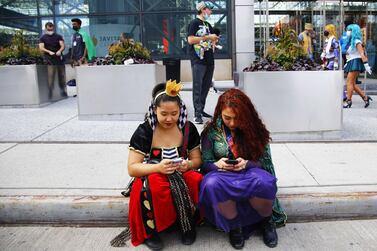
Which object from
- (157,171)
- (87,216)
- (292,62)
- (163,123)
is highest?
(292,62)

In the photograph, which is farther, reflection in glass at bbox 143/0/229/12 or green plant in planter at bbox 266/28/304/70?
reflection in glass at bbox 143/0/229/12

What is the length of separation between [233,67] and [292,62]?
7510 millimetres

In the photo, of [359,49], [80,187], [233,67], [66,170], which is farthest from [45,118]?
[233,67]

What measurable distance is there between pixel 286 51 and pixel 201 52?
51.8 inches

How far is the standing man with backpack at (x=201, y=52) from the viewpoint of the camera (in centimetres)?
636

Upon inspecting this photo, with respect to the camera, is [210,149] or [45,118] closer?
[210,149]

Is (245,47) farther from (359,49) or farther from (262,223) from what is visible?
(262,223)

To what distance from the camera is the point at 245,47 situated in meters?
12.9

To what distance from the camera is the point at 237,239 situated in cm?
313

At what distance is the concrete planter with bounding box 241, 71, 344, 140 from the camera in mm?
5504

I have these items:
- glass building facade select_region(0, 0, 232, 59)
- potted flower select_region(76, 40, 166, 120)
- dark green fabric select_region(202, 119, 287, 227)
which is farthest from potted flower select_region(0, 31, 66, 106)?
dark green fabric select_region(202, 119, 287, 227)

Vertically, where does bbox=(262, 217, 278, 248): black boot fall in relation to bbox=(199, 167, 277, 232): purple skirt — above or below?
below

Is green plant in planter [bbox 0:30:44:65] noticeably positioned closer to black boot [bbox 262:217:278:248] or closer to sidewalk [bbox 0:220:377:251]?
sidewalk [bbox 0:220:377:251]

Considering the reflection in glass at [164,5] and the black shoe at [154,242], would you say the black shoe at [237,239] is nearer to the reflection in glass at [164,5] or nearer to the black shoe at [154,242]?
the black shoe at [154,242]
